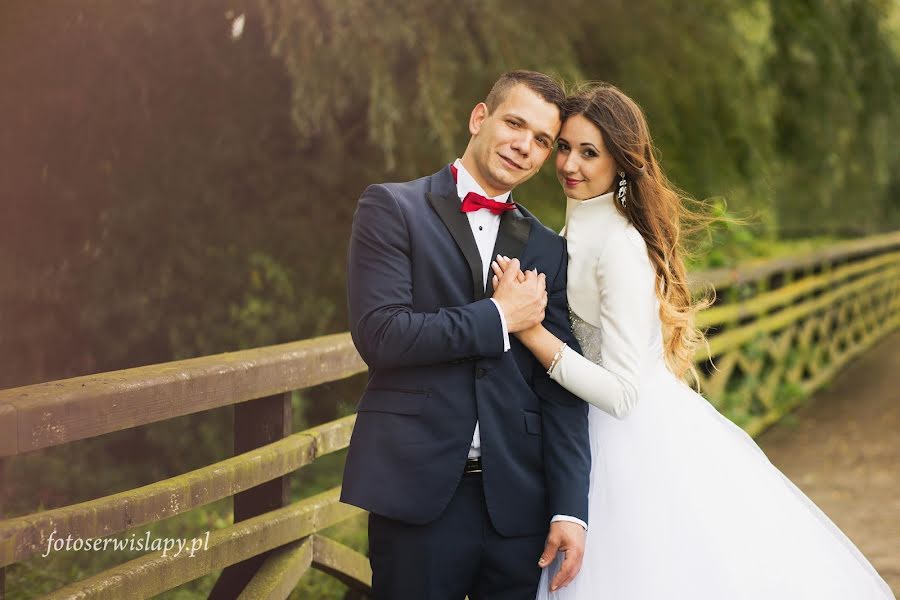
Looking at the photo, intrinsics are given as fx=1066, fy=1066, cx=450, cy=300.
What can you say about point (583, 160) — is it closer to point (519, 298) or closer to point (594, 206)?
point (594, 206)

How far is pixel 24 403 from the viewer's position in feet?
6.49

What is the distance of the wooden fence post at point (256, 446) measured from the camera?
2848mm

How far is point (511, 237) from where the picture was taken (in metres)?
2.40

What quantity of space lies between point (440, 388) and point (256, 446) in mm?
801

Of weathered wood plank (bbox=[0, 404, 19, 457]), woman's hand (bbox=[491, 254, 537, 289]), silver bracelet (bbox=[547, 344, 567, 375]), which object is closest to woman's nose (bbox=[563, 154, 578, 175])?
woman's hand (bbox=[491, 254, 537, 289])

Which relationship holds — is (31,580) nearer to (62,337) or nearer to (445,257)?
(62,337)

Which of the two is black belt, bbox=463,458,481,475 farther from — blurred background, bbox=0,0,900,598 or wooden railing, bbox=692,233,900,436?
wooden railing, bbox=692,233,900,436

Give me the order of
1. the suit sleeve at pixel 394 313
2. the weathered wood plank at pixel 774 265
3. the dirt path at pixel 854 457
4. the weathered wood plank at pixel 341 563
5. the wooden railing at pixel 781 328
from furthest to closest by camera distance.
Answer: the wooden railing at pixel 781 328
the weathered wood plank at pixel 774 265
the dirt path at pixel 854 457
the weathered wood plank at pixel 341 563
the suit sleeve at pixel 394 313

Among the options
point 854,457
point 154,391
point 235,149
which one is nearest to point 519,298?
point 154,391

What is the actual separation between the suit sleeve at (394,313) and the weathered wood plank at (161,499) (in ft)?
1.82

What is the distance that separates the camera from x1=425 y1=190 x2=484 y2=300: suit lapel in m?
2.33

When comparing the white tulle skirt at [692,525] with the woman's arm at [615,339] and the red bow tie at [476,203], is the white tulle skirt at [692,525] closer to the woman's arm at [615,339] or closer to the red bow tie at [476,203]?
the woman's arm at [615,339]

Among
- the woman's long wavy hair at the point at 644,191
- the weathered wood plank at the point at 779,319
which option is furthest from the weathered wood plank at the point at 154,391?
the weathered wood plank at the point at 779,319

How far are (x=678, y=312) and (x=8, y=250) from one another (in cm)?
287
